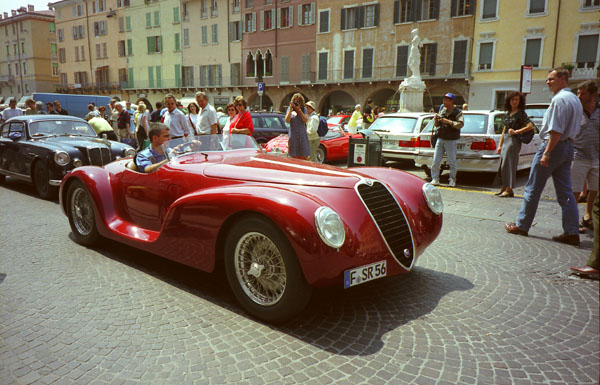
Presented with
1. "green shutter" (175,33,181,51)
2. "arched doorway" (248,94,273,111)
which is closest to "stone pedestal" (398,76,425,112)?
"arched doorway" (248,94,273,111)

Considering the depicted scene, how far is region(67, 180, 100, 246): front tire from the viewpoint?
4.83 metres

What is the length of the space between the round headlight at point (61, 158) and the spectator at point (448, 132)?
22.9ft

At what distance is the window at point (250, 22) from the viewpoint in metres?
39.3

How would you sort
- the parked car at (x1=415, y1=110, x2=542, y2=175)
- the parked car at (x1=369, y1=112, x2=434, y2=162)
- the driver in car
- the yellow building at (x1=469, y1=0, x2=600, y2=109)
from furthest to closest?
the yellow building at (x1=469, y1=0, x2=600, y2=109), the parked car at (x1=369, y1=112, x2=434, y2=162), the parked car at (x1=415, y1=110, x2=542, y2=175), the driver in car

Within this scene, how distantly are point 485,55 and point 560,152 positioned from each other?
86.9ft

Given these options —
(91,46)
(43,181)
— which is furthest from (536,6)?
(91,46)

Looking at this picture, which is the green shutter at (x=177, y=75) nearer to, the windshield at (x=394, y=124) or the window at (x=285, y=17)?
the window at (x=285, y=17)

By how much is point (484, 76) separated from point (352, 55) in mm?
10063

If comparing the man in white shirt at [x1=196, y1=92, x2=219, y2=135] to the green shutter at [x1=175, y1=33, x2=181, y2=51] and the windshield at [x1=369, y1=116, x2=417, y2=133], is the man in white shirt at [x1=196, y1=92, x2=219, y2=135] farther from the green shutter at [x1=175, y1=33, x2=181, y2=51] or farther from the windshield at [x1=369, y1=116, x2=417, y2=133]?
the green shutter at [x1=175, y1=33, x2=181, y2=51]

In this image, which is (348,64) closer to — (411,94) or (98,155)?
(411,94)

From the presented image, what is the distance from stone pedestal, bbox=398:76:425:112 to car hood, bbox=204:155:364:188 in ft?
50.3

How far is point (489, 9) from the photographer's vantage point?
27719 millimetres

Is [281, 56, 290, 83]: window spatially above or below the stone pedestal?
above

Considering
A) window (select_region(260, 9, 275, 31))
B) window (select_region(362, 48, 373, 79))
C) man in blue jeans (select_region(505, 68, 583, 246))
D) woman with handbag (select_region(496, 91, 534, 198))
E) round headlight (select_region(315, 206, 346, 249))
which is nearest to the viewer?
round headlight (select_region(315, 206, 346, 249))
